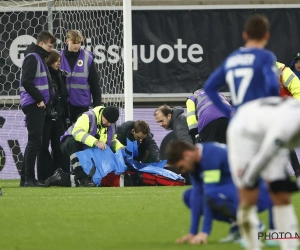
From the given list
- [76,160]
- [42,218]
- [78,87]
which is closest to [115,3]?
[78,87]

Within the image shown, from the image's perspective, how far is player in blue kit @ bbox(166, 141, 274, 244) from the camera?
699 centimetres

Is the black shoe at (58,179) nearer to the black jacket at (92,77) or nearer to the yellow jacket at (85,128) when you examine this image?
the yellow jacket at (85,128)

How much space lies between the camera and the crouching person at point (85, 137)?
1409cm

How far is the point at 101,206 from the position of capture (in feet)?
35.3

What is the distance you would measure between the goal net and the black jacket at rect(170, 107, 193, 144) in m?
2.38

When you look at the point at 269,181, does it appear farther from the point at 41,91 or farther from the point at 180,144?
the point at 41,91

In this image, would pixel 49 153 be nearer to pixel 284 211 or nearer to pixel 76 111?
pixel 76 111

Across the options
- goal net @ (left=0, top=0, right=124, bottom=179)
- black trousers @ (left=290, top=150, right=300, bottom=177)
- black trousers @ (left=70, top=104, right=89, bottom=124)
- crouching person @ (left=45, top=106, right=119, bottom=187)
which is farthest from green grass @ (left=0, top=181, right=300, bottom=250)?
goal net @ (left=0, top=0, right=124, bottom=179)

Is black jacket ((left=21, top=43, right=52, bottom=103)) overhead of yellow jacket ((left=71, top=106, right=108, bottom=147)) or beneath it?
overhead

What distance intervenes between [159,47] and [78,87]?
343 cm

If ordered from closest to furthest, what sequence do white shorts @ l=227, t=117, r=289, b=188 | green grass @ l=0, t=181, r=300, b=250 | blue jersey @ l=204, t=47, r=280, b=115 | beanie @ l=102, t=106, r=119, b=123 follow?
1. white shorts @ l=227, t=117, r=289, b=188
2. blue jersey @ l=204, t=47, r=280, b=115
3. green grass @ l=0, t=181, r=300, b=250
4. beanie @ l=102, t=106, r=119, b=123

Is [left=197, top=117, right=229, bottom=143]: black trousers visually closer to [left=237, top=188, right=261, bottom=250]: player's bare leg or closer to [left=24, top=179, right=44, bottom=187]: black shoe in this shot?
[left=24, top=179, right=44, bottom=187]: black shoe

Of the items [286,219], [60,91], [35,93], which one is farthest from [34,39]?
[286,219]

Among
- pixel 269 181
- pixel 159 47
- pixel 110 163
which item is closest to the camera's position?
pixel 269 181
